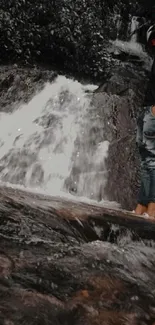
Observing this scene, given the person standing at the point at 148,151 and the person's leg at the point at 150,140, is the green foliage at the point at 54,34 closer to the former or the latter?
the person standing at the point at 148,151

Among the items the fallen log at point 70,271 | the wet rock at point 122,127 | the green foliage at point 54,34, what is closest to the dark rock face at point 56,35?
the green foliage at point 54,34

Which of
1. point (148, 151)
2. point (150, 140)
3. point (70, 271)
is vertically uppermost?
point (150, 140)

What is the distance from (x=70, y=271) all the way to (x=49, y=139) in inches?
180

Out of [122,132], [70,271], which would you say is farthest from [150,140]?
[70,271]

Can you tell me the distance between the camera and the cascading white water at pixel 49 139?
6320mm

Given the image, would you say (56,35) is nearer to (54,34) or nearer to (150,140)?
(54,34)

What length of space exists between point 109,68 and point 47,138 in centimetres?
221

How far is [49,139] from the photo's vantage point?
268 inches

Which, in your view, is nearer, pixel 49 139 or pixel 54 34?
pixel 49 139

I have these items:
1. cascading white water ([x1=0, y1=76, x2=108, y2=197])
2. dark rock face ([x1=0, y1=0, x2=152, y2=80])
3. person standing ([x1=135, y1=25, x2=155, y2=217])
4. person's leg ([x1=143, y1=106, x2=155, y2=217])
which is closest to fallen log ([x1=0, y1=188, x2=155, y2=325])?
person standing ([x1=135, y1=25, x2=155, y2=217])

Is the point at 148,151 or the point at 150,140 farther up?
the point at 150,140

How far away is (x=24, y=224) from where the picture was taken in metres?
3.15

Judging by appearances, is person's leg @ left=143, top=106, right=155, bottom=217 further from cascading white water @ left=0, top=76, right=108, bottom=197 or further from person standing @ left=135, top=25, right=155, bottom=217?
cascading white water @ left=0, top=76, right=108, bottom=197

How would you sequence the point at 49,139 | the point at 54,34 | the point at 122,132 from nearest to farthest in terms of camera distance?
the point at 122,132 < the point at 49,139 < the point at 54,34
